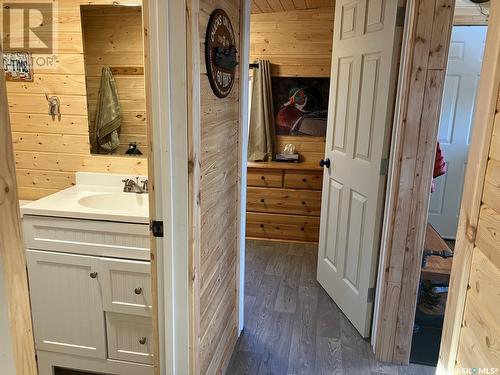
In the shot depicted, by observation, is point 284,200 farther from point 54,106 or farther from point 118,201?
point 54,106

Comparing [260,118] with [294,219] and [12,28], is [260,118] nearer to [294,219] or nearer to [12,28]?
[294,219]

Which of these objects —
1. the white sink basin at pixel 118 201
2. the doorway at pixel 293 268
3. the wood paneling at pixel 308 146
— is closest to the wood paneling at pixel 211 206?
the doorway at pixel 293 268

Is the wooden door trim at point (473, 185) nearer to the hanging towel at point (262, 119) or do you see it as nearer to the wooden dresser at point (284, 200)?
the wooden dresser at point (284, 200)

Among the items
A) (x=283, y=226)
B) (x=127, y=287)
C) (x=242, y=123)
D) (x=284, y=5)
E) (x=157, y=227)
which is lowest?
(x=283, y=226)

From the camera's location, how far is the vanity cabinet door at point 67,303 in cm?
188

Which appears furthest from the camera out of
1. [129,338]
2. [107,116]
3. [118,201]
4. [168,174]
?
[107,116]

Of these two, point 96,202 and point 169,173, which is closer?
point 169,173

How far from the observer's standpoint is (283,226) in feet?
12.6

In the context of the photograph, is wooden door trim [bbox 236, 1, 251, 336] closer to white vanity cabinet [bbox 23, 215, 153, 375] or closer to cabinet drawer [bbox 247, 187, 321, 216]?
white vanity cabinet [bbox 23, 215, 153, 375]

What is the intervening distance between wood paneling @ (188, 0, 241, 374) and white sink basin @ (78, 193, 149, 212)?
526mm

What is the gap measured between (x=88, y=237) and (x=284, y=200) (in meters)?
2.22

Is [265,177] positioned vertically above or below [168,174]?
below

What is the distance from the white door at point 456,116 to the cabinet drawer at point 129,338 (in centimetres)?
310

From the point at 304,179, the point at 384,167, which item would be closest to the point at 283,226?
the point at 304,179
